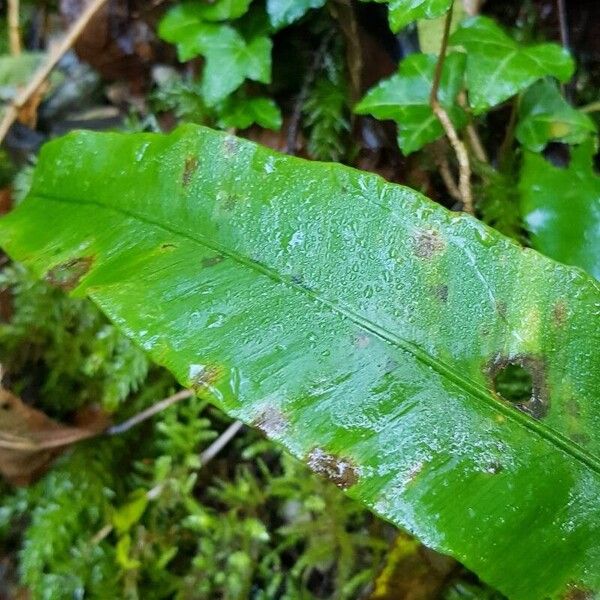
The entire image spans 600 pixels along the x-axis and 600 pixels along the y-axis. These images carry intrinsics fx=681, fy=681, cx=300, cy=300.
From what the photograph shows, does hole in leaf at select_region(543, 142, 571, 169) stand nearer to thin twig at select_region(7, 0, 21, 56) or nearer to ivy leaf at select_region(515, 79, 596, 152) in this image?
ivy leaf at select_region(515, 79, 596, 152)

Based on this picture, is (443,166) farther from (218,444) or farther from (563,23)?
(218,444)

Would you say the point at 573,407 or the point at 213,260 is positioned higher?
the point at 213,260

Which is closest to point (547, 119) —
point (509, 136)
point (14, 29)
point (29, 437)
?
point (509, 136)

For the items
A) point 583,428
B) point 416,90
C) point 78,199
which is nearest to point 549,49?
A: point 416,90

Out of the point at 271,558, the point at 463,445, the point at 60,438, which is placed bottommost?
the point at 271,558

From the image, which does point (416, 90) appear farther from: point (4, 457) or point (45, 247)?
point (4, 457)

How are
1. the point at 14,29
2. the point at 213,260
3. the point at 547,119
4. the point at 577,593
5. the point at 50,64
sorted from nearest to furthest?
the point at 577,593 → the point at 213,260 → the point at 547,119 → the point at 50,64 → the point at 14,29

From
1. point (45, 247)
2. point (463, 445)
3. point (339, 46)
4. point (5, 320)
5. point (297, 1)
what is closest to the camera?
point (463, 445)

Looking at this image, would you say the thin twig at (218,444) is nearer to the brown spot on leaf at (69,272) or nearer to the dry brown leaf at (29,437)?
the dry brown leaf at (29,437)
